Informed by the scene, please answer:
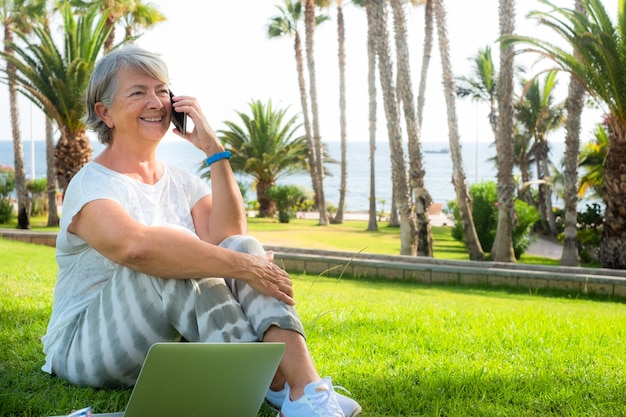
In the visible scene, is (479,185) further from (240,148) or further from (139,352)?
(139,352)

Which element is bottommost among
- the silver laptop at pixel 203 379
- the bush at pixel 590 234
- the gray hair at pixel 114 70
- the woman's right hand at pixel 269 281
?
the bush at pixel 590 234

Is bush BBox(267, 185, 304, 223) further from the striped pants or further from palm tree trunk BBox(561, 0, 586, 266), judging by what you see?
the striped pants

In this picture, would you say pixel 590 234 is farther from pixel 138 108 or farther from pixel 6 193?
pixel 6 193

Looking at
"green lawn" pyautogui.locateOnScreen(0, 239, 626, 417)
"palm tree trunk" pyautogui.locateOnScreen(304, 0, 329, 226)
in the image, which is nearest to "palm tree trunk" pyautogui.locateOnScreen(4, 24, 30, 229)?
"palm tree trunk" pyautogui.locateOnScreen(304, 0, 329, 226)

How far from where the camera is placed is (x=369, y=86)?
3027cm

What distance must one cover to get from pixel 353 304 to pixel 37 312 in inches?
99.6

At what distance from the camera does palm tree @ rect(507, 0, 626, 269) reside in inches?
516

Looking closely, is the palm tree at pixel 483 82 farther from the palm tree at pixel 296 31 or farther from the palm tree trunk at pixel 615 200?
the palm tree trunk at pixel 615 200

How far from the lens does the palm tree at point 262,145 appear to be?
28688mm

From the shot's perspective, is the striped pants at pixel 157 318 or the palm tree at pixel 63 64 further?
the palm tree at pixel 63 64

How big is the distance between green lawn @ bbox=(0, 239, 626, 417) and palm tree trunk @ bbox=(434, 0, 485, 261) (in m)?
11.1

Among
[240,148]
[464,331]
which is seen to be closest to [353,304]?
[464,331]

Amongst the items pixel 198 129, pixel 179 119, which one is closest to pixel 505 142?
pixel 198 129

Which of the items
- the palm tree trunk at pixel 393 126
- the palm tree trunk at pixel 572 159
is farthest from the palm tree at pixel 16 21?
the palm tree trunk at pixel 572 159
